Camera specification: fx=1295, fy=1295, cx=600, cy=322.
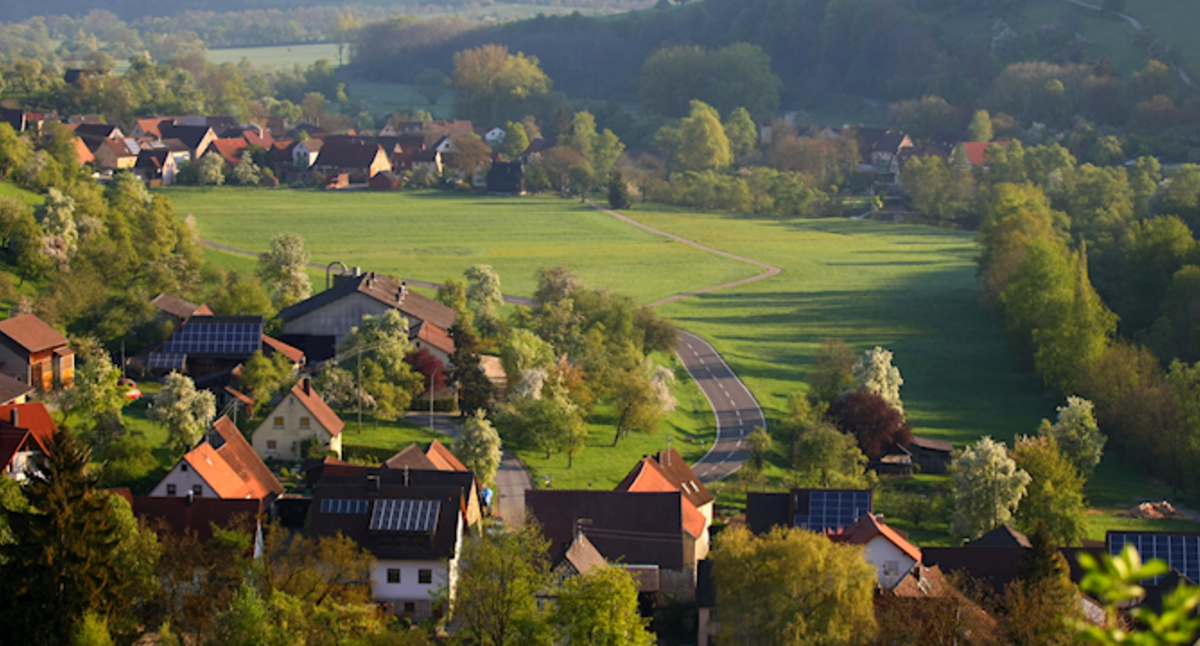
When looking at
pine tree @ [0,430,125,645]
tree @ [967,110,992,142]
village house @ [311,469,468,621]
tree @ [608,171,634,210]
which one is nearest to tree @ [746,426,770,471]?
village house @ [311,469,468,621]

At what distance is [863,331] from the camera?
7344cm

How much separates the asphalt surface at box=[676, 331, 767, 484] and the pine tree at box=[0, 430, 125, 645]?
24.0 meters

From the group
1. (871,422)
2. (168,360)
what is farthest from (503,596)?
Answer: (168,360)

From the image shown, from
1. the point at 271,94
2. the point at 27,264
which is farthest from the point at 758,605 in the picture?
the point at 271,94

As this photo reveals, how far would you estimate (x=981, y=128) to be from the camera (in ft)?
461

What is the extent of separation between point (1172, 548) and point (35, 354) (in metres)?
38.0

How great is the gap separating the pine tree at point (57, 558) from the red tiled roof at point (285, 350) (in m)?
26.3

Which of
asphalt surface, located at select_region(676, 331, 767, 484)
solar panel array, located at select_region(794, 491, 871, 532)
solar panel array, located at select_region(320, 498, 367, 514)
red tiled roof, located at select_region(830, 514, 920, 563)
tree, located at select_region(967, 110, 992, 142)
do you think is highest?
tree, located at select_region(967, 110, 992, 142)

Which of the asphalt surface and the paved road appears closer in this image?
the paved road

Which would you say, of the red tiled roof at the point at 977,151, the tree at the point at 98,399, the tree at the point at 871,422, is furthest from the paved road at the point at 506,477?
the red tiled roof at the point at 977,151

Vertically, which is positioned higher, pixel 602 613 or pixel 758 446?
pixel 602 613

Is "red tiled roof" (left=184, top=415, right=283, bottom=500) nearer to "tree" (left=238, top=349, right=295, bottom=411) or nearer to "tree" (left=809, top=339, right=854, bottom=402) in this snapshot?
"tree" (left=238, top=349, right=295, bottom=411)

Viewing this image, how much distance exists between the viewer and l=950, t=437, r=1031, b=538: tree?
4062cm

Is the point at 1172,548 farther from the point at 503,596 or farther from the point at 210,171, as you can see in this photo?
the point at 210,171
